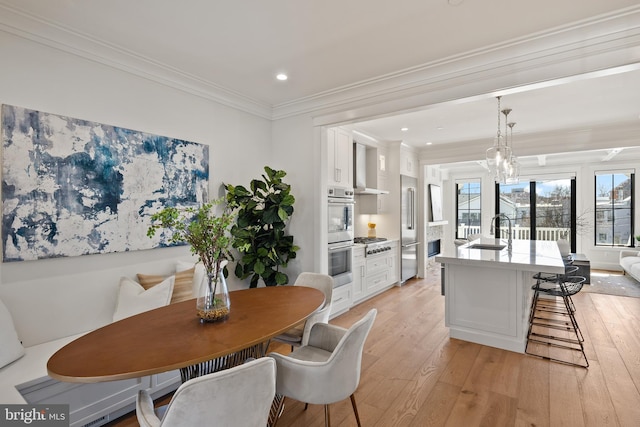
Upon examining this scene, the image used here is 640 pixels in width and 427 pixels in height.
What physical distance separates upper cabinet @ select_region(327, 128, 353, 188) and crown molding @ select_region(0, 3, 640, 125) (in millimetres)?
643

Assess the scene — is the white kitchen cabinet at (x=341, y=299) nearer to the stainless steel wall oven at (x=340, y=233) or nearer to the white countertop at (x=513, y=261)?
the stainless steel wall oven at (x=340, y=233)

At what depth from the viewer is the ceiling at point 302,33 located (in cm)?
202

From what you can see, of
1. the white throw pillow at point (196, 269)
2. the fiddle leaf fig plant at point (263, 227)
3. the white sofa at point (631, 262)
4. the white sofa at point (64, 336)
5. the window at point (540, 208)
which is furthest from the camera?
the window at point (540, 208)

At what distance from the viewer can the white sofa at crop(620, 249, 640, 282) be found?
5496 millimetres

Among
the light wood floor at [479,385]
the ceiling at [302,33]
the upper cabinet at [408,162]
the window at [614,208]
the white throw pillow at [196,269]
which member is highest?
the ceiling at [302,33]

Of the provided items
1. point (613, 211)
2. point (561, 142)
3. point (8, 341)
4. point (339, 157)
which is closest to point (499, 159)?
point (339, 157)

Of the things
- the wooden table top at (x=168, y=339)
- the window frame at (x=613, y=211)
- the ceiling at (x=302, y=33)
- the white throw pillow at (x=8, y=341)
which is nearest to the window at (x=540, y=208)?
the window frame at (x=613, y=211)

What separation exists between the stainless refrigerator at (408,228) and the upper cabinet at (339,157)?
5.44ft

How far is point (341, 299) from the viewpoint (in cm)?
424

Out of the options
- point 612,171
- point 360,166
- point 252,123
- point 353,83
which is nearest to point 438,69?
point 353,83

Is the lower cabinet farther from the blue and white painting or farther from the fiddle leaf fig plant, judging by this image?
the blue and white painting

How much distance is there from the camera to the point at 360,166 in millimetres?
5281

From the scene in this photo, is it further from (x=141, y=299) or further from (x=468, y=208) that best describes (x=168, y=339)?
(x=468, y=208)

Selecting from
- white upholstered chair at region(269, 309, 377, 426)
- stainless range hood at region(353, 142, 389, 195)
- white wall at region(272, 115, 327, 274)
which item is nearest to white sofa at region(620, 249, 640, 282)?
stainless range hood at region(353, 142, 389, 195)
